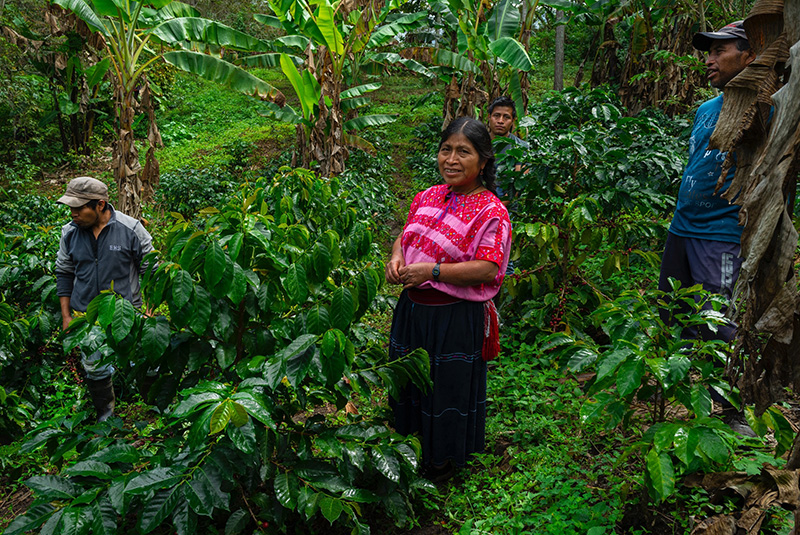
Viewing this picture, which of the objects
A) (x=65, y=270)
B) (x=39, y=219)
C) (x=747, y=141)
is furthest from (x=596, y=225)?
(x=39, y=219)

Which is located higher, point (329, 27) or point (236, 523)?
point (329, 27)

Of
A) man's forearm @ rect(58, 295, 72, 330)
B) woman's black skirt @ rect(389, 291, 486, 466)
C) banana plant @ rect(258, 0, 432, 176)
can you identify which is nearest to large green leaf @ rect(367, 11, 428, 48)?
banana plant @ rect(258, 0, 432, 176)

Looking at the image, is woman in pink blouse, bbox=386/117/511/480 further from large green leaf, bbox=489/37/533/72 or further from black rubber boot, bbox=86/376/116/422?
large green leaf, bbox=489/37/533/72

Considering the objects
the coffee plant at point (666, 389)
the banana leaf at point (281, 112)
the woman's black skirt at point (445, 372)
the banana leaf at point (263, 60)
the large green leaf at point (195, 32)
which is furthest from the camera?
the banana leaf at point (263, 60)

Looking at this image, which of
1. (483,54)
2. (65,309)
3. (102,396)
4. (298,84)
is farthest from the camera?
(483,54)

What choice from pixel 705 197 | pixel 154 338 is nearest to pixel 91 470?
pixel 154 338

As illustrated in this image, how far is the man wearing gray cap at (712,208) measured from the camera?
2.52 m

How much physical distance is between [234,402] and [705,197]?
2.32 meters

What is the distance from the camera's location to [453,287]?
2467 millimetres

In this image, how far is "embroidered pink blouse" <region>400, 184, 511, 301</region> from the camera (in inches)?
95.6

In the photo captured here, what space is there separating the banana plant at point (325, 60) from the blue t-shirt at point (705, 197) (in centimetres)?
459

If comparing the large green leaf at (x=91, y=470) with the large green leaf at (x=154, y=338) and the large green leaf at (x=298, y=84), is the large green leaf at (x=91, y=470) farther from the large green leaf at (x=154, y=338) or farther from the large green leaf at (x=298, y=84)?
the large green leaf at (x=298, y=84)

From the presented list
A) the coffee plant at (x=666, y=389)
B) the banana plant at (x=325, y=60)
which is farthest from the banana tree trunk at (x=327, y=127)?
the coffee plant at (x=666, y=389)

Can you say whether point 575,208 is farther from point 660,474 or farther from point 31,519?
point 31,519
